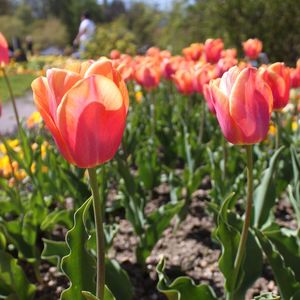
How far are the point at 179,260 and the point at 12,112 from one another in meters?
7.15

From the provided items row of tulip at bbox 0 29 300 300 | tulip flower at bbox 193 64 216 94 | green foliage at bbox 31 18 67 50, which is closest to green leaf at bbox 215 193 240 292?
row of tulip at bbox 0 29 300 300

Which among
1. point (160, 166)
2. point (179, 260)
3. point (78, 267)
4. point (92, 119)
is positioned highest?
point (92, 119)

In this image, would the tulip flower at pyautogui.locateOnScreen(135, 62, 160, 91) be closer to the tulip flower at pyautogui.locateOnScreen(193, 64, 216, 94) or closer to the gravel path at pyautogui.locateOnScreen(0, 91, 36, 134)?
the tulip flower at pyautogui.locateOnScreen(193, 64, 216, 94)

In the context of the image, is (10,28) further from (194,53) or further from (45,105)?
(45,105)

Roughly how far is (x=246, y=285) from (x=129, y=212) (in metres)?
0.70

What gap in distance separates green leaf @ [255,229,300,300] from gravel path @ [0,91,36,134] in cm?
560

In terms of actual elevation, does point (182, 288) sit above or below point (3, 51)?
below

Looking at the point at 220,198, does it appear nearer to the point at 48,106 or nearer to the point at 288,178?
the point at 288,178

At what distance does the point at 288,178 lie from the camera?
2402 mm

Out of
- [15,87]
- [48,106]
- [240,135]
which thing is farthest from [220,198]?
[15,87]

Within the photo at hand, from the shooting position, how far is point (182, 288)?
133cm

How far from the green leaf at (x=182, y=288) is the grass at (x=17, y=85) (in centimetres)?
888

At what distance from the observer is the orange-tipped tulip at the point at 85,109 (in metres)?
0.88

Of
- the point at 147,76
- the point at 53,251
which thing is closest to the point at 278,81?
the point at 53,251
